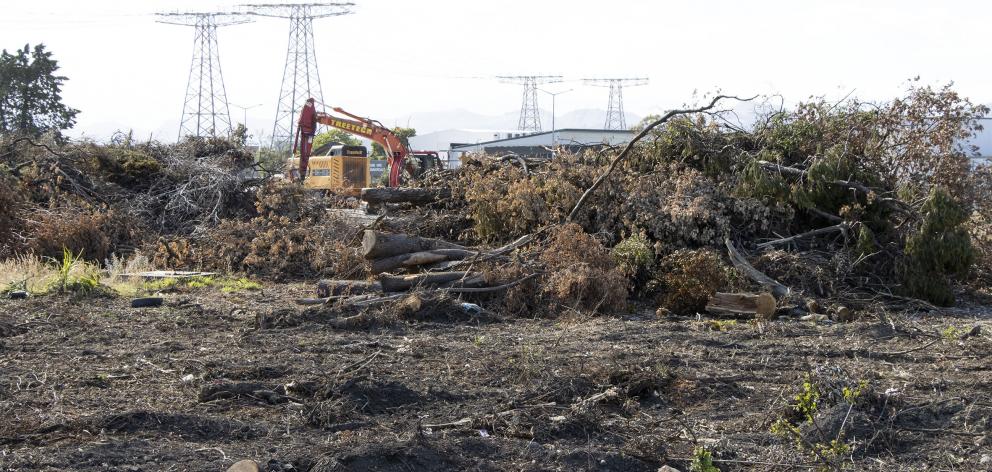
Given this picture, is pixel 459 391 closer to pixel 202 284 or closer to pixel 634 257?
pixel 634 257

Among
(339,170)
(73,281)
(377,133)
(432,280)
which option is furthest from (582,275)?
(339,170)

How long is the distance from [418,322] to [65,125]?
25920mm

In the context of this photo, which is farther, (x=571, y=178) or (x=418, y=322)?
(x=571, y=178)

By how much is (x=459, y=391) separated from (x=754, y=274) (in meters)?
5.21

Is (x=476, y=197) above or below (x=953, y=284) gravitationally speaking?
above

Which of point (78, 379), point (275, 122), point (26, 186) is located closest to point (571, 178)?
point (78, 379)

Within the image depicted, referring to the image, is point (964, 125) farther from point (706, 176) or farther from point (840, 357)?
point (840, 357)

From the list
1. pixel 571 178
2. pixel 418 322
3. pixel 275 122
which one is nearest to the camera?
pixel 418 322

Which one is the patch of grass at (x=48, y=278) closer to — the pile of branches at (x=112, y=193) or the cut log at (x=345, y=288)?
the pile of branches at (x=112, y=193)

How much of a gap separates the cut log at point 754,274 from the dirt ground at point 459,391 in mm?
908

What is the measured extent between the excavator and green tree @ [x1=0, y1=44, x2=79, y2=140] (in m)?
10.1

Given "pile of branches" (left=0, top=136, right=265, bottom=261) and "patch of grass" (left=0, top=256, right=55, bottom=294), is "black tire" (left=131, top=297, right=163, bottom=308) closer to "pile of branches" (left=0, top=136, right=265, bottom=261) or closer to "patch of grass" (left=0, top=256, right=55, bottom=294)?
"patch of grass" (left=0, top=256, right=55, bottom=294)

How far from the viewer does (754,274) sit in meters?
10.1

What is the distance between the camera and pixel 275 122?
52.8 metres
